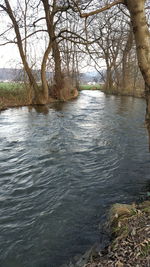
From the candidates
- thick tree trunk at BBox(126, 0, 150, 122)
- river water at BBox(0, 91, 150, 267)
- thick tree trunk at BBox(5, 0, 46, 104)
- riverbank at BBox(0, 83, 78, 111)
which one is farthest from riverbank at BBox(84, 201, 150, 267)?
thick tree trunk at BBox(5, 0, 46, 104)

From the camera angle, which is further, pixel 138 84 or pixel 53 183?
pixel 138 84

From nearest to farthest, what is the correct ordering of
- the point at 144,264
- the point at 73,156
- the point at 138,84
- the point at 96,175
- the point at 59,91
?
the point at 144,264, the point at 96,175, the point at 73,156, the point at 59,91, the point at 138,84

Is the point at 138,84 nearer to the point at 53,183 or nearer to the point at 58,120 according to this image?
the point at 58,120

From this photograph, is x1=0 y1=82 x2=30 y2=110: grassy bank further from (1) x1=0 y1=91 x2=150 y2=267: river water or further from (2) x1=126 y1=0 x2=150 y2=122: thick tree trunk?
A: (2) x1=126 y1=0 x2=150 y2=122: thick tree trunk

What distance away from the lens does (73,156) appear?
19.5ft

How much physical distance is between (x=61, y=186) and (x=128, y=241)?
2216mm

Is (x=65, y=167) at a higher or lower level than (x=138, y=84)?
lower

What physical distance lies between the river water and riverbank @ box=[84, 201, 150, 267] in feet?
1.18

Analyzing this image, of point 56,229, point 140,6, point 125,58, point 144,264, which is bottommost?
point 56,229

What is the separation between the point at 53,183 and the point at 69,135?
375 cm

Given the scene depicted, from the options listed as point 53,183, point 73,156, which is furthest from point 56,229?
point 73,156

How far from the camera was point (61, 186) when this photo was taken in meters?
4.32

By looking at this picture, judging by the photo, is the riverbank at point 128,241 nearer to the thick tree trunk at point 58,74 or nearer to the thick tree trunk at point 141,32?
the thick tree trunk at point 141,32

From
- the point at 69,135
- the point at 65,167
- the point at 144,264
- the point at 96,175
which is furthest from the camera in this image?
the point at 69,135
